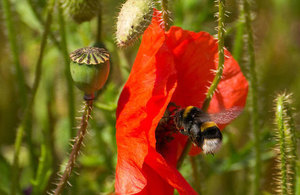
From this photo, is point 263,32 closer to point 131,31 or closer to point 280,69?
point 280,69

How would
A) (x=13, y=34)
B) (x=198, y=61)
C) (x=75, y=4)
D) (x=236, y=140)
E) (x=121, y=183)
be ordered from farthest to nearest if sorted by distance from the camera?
(x=236, y=140)
(x=13, y=34)
(x=75, y=4)
(x=198, y=61)
(x=121, y=183)

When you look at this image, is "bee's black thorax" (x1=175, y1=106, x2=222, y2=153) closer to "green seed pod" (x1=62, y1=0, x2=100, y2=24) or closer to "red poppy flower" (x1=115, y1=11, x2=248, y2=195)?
"red poppy flower" (x1=115, y1=11, x2=248, y2=195)

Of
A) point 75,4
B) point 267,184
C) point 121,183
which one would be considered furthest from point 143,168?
point 267,184

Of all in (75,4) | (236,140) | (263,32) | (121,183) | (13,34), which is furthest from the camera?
(263,32)

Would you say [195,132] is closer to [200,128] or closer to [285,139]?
[200,128]

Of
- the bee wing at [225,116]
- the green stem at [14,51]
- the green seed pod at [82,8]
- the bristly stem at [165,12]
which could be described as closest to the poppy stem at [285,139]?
the bee wing at [225,116]

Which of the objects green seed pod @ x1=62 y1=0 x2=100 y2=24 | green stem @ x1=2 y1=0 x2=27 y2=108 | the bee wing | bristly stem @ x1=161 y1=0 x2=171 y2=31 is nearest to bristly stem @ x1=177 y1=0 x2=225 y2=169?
the bee wing
